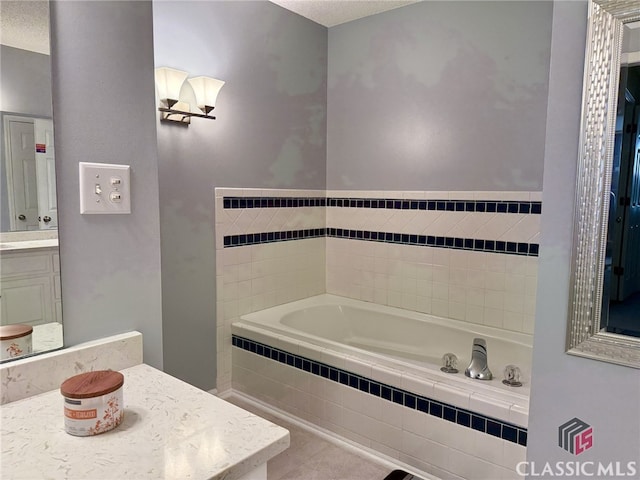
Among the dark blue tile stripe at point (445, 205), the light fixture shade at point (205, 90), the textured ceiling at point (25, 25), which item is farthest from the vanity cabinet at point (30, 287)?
the dark blue tile stripe at point (445, 205)

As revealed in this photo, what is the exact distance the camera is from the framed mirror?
1.01 m

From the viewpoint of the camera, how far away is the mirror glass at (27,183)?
3.00ft

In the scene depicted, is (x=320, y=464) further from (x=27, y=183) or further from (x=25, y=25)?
(x=25, y=25)

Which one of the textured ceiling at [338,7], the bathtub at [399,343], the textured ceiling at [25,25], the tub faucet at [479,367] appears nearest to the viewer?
the textured ceiling at [25,25]

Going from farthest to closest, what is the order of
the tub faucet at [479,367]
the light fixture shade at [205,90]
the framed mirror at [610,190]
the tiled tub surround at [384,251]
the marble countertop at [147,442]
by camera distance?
the tiled tub surround at [384,251], the light fixture shade at [205,90], the tub faucet at [479,367], the framed mirror at [610,190], the marble countertop at [147,442]

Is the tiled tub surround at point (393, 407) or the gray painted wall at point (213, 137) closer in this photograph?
the tiled tub surround at point (393, 407)

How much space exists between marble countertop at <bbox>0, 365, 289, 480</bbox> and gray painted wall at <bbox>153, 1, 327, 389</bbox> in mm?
1697

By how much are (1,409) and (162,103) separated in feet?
6.17

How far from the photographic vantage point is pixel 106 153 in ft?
3.49

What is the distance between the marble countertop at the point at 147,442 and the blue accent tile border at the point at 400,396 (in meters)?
1.35

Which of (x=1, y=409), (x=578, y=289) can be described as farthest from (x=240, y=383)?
(x=578, y=289)

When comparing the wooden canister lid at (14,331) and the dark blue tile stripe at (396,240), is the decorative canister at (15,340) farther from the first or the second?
the dark blue tile stripe at (396,240)

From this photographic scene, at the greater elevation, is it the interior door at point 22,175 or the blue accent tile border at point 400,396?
the interior door at point 22,175

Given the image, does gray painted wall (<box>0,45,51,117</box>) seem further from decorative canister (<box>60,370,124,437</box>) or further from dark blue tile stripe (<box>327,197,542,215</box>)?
dark blue tile stripe (<box>327,197,542,215</box>)
